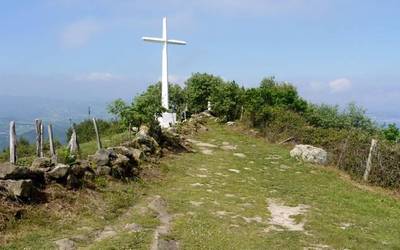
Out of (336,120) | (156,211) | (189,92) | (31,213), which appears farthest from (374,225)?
(189,92)

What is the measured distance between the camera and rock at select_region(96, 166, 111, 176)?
586 inches

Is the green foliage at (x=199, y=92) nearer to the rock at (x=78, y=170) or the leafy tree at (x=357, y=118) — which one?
the leafy tree at (x=357, y=118)

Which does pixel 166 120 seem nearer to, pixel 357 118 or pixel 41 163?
pixel 357 118

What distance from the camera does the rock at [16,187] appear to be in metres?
11.0

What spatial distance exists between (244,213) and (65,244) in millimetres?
5398

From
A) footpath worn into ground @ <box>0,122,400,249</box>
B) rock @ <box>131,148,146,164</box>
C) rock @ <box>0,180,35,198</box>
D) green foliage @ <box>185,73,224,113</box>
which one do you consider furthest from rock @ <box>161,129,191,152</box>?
green foliage @ <box>185,73,224,113</box>

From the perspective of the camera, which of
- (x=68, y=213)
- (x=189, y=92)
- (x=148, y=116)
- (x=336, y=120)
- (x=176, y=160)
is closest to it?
(x=68, y=213)

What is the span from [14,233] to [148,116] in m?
14.2

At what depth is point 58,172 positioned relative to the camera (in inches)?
502

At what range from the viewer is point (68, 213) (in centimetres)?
1148

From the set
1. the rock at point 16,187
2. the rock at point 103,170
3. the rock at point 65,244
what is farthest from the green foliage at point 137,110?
the rock at point 65,244

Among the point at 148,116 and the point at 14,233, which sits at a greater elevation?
the point at 148,116

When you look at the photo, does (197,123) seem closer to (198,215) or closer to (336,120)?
(336,120)

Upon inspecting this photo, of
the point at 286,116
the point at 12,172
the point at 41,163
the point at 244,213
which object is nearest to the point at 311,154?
the point at 286,116
